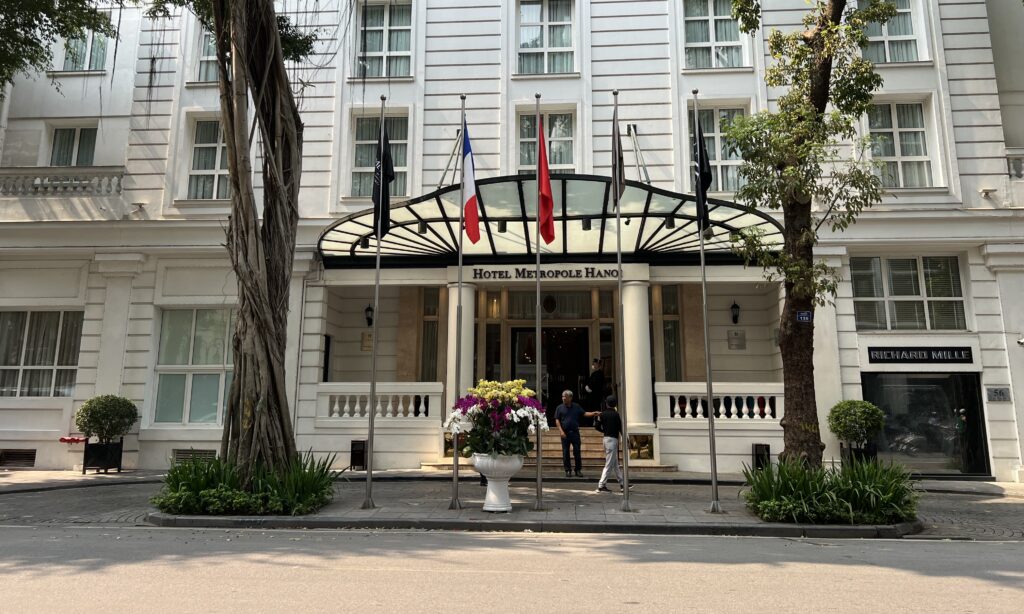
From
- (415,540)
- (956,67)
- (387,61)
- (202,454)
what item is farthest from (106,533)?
(956,67)

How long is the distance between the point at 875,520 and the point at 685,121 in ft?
34.2

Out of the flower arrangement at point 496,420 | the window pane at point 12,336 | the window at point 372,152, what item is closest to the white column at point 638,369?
the flower arrangement at point 496,420

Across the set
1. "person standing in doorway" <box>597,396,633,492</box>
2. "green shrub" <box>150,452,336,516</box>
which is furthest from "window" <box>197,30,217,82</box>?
"person standing in doorway" <box>597,396,633,492</box>

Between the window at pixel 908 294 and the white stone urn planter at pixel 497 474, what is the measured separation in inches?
393

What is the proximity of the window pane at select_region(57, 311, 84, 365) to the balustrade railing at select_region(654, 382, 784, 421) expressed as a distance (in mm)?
14206

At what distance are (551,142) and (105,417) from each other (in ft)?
39.5

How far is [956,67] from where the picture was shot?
15742mm

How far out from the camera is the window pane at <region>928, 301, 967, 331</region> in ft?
49.6

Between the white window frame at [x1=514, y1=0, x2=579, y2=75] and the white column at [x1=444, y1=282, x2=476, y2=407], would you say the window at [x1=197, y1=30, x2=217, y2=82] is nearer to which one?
the white window frame at [x1=514, y1=0, x2=579, y2=75]

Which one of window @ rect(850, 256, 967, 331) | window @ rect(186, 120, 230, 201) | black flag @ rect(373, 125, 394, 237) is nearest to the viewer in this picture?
black flag @ rect(373, 125, 394, 237)

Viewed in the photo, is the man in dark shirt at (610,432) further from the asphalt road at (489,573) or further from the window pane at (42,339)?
the window pane at (42,339)

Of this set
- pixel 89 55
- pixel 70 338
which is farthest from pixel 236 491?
pixel 89 55

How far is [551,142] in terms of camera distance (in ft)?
54.9

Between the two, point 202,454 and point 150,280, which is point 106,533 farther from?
point 150,280
